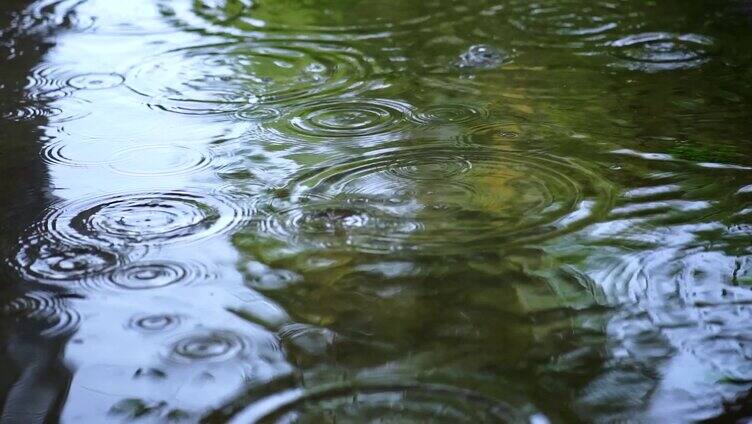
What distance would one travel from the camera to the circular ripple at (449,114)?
265cm

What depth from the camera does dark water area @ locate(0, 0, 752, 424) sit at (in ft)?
5.05

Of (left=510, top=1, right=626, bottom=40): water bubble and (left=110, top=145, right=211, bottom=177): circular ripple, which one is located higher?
(left=510, top=1, right=626, bottom=40): water bubble

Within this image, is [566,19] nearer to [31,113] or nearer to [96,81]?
[96,81]

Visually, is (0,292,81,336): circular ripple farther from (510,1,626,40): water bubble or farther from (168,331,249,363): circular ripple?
(510,1,626,40): water bubble

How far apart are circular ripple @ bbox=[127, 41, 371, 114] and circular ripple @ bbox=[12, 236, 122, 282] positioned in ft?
2.96

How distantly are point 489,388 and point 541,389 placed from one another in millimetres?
85

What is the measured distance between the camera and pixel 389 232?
2.01 meters

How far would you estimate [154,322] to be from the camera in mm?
1705

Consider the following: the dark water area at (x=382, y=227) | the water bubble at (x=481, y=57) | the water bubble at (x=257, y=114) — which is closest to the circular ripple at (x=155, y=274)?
the dark water area at (x=382, y=227)

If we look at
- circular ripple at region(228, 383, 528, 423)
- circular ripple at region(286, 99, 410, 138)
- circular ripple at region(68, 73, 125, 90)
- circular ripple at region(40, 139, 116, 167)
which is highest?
circular ripple at region(68, 73, 125, 90)

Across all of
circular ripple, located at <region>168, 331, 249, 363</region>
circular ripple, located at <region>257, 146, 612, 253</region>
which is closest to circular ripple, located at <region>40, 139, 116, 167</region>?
circular ripple, located at <region>257, 146, 612, 253</region>

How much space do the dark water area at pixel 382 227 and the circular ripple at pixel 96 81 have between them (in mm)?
12

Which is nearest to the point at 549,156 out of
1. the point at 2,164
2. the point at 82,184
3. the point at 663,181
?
the point at 663,181

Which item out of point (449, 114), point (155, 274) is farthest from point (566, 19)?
point (155, 274)
